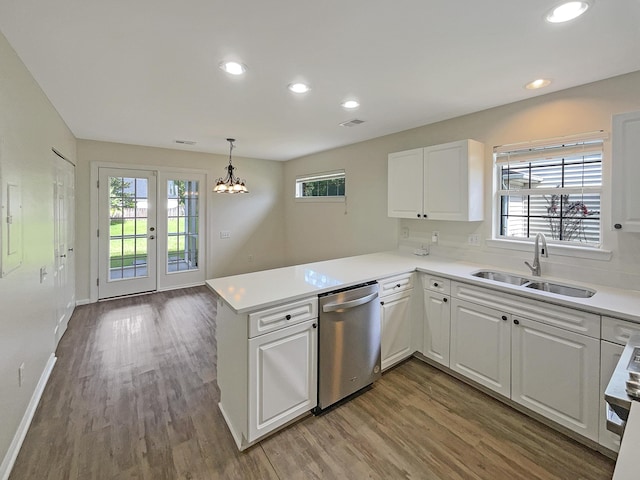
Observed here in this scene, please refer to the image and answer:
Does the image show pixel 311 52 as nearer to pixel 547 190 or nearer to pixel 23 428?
pixel 547 190

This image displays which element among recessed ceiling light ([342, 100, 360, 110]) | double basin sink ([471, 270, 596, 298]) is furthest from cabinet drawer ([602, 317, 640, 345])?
recessed ceiling light ([342, 100, 360, 110])

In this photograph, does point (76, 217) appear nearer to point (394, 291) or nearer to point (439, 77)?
point (394, 291)

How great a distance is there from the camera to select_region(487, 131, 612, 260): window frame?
2.33m

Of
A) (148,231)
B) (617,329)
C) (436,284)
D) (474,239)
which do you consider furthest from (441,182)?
(148,231)

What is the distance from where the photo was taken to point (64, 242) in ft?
11.7

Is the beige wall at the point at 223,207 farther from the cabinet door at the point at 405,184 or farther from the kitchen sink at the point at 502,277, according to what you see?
the kitchen sink at the point at 502,277

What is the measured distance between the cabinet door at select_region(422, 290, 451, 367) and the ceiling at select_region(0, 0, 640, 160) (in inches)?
70.7

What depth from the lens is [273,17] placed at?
1.57 m

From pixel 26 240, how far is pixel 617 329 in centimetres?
384

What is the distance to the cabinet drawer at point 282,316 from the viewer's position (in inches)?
71.7

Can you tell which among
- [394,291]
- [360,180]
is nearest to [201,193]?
[360,180]

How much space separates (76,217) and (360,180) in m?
4.16

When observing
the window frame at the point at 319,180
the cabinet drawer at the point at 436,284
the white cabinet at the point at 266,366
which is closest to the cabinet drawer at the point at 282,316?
the white cabinet at the point at 266,366

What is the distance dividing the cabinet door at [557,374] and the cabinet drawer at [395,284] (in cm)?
89
